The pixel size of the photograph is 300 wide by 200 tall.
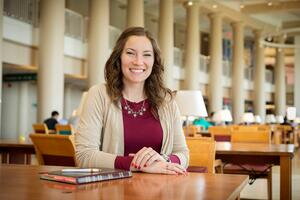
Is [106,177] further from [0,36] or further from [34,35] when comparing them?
[34,35]

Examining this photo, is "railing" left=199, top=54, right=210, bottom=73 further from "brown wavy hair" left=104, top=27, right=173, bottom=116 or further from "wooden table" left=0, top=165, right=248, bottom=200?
"wooden table" left=0, top=165, right=248, bottom=200

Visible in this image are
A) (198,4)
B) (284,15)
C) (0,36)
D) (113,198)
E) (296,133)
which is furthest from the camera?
(284,15)

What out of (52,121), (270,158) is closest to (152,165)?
(270,158)

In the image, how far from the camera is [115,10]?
18.1m

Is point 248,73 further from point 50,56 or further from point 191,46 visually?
point 50,56

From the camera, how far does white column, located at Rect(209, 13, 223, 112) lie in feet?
60.3

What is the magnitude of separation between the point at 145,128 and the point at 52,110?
30.0ft

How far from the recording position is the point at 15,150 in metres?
4.21

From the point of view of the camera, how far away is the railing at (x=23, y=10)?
434 inches

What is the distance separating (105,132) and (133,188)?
0.72 meters

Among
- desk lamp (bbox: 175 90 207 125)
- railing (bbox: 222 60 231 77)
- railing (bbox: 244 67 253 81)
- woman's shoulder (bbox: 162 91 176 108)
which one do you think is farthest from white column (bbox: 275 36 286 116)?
woman's shoulder (bbox: 162 91 176 108)

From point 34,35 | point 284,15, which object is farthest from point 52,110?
point 284,15

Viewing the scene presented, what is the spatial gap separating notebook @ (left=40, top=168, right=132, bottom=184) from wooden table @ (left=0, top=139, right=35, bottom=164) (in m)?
2.58

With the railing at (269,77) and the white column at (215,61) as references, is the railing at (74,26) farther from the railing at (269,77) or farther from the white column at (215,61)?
the railing at (269,77)
